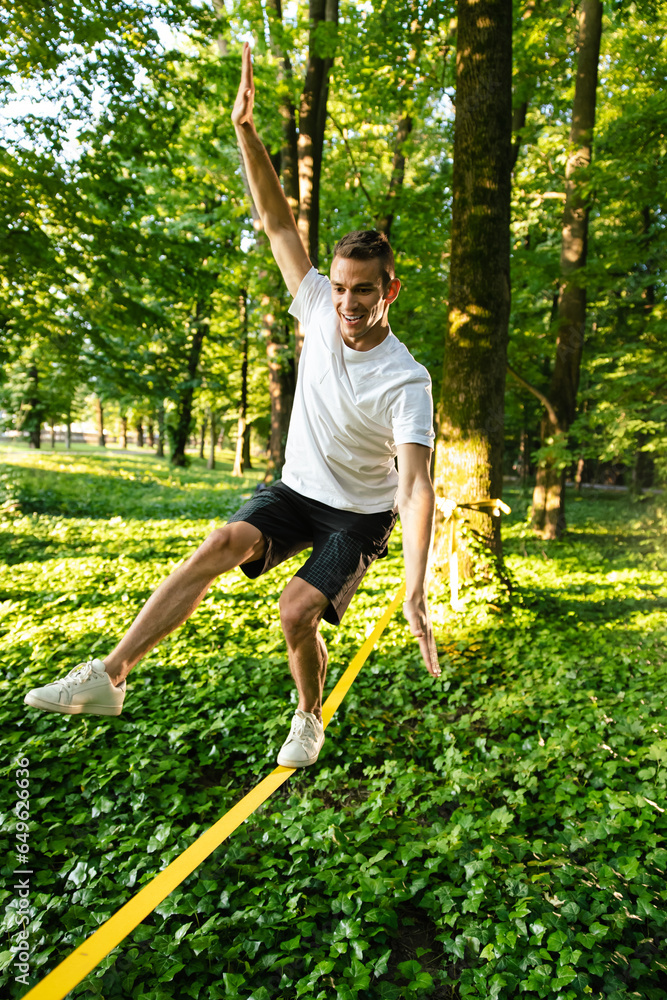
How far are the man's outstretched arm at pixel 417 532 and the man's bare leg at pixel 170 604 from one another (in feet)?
2.70

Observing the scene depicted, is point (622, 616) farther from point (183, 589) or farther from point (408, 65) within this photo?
point (408, 65)

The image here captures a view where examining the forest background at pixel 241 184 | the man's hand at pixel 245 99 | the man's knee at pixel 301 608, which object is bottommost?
the man's knee at pixel 301 608

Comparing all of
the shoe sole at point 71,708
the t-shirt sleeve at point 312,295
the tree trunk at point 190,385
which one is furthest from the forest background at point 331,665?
the tree trunk at point 190,385

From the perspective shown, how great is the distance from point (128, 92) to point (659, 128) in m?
7.54

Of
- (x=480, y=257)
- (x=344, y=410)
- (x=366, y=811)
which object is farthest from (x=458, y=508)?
(x=344, y=410)

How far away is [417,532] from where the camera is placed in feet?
9.02

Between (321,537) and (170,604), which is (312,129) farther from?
(170,604)

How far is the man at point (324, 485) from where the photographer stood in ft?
9.11

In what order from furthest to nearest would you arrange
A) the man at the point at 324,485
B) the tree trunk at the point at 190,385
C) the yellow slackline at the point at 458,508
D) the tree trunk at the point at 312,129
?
the tree trunk at the point at 190,385 → the tree trunk at the point at 312,129 → the yellow slackline at the point at 458,508 → the man at the point at 324,485

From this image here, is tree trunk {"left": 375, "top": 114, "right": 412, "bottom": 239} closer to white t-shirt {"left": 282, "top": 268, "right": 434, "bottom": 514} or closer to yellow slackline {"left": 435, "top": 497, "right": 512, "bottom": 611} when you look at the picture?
yellow slackline {"left": 435, "top": 497, "right": 512, "bottom": 611}

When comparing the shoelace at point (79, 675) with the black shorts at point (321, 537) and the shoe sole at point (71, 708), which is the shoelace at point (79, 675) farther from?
the black shorts at point (321, 537)

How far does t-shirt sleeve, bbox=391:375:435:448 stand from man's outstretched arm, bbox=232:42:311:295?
39.2 inches

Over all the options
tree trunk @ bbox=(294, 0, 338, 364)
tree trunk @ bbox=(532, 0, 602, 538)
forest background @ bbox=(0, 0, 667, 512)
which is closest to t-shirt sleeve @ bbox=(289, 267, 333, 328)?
forest background @ bbox=(0, 0, 667, 512)

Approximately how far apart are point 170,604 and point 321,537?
872mm
